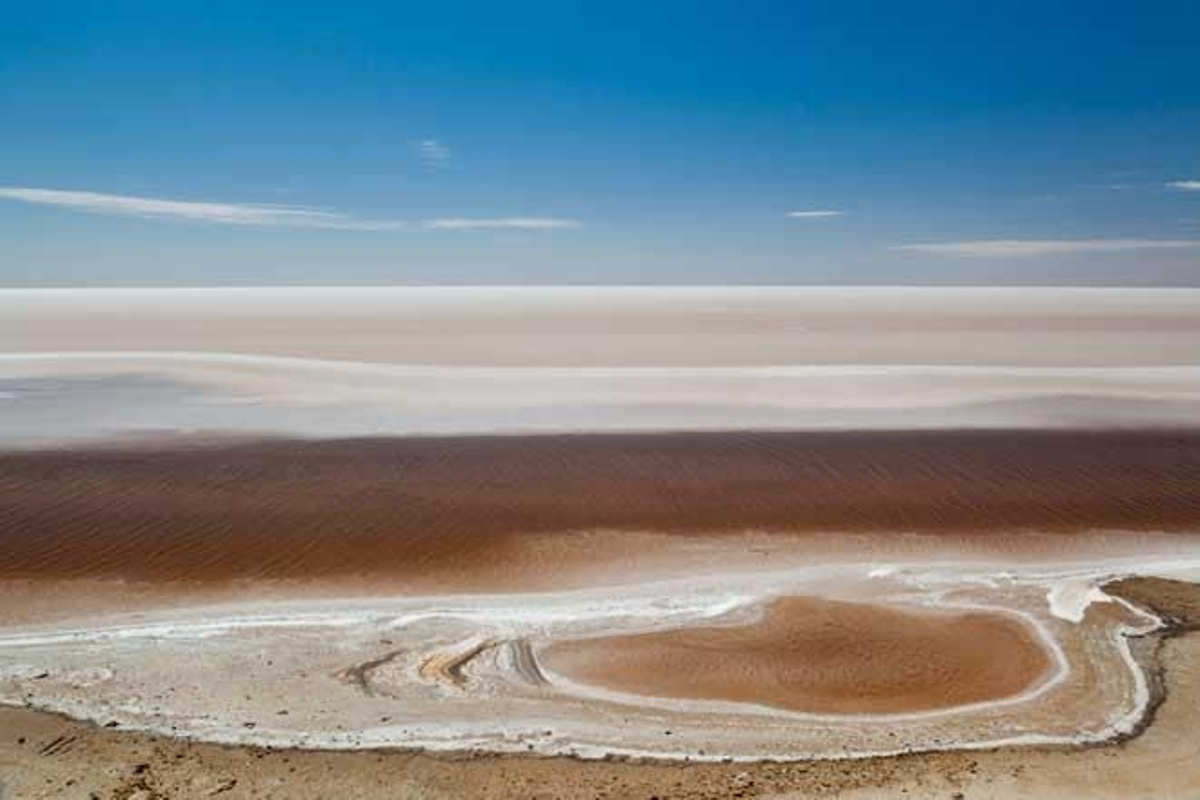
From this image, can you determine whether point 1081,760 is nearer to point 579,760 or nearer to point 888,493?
point 579,760

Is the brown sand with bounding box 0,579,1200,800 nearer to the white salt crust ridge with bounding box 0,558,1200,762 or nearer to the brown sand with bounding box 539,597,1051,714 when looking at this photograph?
the white salt crust ridge with bounding box 0,558,1200,762

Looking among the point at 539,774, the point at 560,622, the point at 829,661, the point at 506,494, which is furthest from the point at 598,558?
the point at 539,774

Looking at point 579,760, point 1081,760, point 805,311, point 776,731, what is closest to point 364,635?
point 579,760

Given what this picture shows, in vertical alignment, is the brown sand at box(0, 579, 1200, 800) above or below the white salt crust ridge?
below

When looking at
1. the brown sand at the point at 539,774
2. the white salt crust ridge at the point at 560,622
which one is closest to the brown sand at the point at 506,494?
the white salt crust ridge at the point at 560,622

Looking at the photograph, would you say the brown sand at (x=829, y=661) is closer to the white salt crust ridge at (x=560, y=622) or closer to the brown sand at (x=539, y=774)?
the white salt crust ridge at (x=560, y=622)

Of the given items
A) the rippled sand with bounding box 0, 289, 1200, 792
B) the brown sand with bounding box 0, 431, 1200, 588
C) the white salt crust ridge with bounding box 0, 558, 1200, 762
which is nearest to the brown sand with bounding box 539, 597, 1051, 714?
the rippled sand with bounding box 0, 289, 1200, 792
